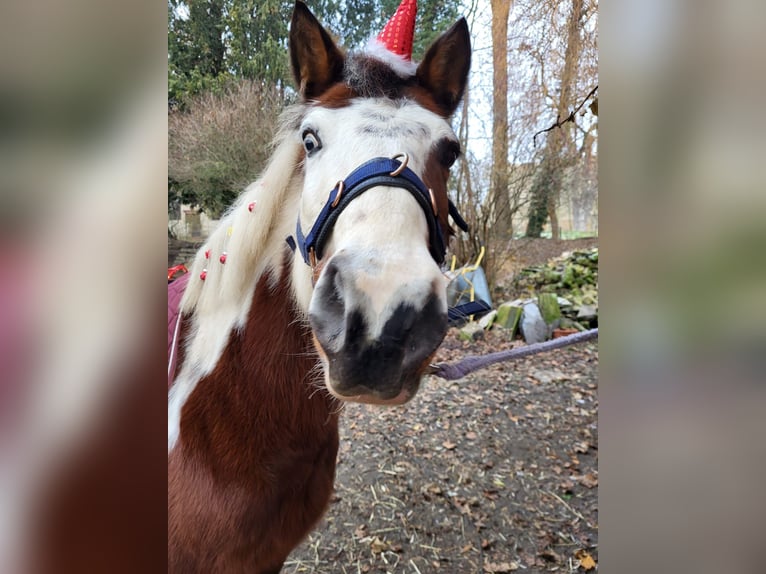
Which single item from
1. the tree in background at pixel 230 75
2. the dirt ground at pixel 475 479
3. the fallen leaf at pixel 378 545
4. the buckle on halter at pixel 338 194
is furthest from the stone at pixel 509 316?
the buckle on halter at pixel 338 194

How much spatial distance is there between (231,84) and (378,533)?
1.75 m

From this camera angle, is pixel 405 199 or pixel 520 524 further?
pixel 520 524

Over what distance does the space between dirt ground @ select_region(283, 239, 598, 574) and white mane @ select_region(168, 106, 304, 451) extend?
3.38 ft

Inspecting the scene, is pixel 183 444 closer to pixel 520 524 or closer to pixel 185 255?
pixel 185 255

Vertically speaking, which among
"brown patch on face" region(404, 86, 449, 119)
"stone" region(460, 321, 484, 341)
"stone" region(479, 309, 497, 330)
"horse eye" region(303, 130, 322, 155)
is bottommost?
"stone" region(460, 321, 484, 341)

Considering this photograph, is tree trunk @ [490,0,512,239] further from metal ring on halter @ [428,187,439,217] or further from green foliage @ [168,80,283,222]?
metal ring on halter @ [428,187,439,217]

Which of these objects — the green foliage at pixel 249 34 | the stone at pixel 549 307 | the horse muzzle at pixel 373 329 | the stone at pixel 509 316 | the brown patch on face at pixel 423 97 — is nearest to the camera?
the horse muzzle at pixel 373 329

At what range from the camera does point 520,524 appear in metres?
1.50

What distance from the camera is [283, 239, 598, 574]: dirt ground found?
142 centimetres

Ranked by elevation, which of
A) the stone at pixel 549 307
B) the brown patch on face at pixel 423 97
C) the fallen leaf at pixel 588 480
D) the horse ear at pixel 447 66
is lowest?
the fallen leaf at pixel 588 480

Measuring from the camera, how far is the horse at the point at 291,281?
24.9 inches

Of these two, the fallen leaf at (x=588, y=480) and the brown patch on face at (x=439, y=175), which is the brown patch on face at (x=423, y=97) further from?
the fallen leaf at (x=588, y=480)

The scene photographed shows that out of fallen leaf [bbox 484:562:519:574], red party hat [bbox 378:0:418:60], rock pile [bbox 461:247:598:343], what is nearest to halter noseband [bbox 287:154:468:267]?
red party hat [bbox 378:0:418:60]
